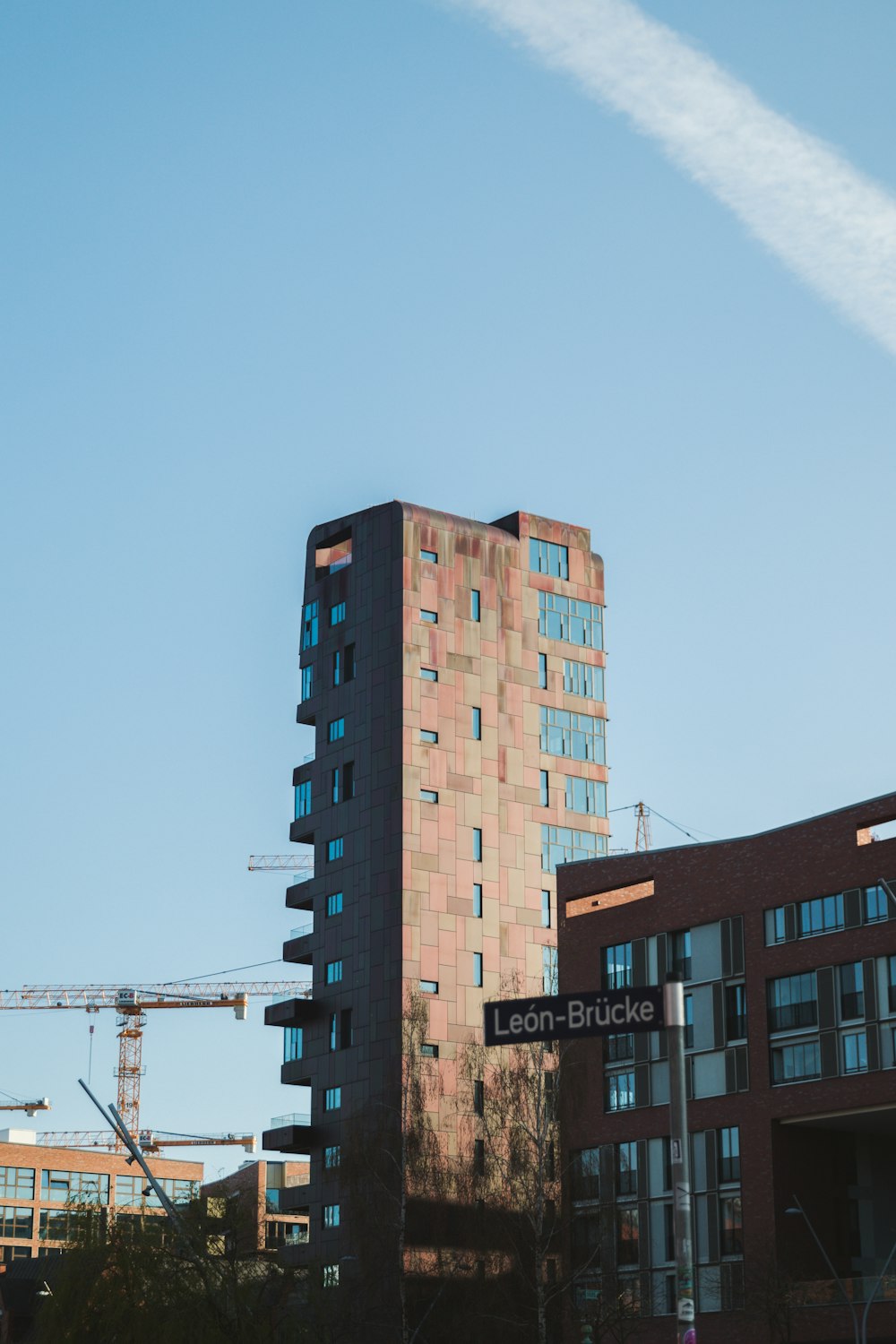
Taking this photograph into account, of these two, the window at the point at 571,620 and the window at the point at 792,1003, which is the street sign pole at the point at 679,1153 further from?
the window at the point at 571,620

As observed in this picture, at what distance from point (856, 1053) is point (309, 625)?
47.8m

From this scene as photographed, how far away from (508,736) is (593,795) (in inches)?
285

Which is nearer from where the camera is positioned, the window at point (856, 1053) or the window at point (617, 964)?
the window at point (856, 1053)

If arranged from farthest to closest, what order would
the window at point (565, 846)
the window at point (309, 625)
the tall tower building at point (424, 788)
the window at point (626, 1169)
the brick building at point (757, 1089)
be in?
the window at point (309, 625)
the window at point (565, 846)
the tall tower building at point (424, 788)
the window at point (626, 1169)
the brick building at point (757, 1089)

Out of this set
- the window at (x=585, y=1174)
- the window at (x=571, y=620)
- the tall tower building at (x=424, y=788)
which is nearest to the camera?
the window at (x=585, y=1174)

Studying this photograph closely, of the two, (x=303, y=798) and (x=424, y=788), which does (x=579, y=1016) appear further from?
(x=303, y=798)

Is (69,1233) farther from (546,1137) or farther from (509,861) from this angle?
(509,861)

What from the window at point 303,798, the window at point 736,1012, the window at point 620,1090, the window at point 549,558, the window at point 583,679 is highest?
the window at point 549,558

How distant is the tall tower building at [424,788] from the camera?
9894 cm

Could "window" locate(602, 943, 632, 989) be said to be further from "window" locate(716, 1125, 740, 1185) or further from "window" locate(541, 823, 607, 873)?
"window" locate(541, 823, 607, 873)

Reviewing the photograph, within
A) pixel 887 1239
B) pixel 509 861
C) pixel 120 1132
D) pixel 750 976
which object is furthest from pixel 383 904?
pixel 120 1132

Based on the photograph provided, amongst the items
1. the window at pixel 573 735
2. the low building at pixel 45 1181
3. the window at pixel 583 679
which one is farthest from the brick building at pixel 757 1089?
the low building at pixel 45 1181

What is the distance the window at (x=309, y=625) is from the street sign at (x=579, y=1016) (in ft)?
296

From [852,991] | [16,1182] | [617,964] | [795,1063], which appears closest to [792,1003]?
[795,1063]
